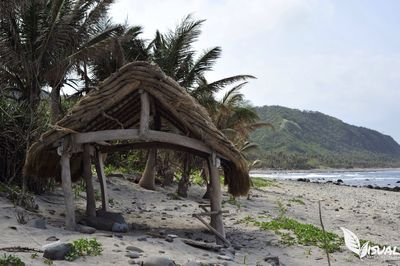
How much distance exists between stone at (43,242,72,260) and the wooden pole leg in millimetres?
2587

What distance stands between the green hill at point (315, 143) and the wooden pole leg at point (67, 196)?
9718cm

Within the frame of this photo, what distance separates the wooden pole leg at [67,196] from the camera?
9039 millimetres

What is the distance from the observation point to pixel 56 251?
6227 millimetres

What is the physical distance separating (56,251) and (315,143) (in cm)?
15625

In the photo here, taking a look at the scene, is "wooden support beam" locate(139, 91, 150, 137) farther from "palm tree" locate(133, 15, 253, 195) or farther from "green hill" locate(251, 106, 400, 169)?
"green hill" locate(251, 106, 400, 169)

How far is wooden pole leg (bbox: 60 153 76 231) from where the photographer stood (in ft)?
29.7

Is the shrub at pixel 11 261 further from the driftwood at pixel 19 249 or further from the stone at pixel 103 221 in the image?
the stone at pixel 103 221

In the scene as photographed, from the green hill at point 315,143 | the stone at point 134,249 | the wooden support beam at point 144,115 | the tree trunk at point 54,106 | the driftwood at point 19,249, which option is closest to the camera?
the driftwood at point 19,249

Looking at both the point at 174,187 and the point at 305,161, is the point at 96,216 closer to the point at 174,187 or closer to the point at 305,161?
the point at 174,187

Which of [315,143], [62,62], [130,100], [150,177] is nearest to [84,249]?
[130,100]

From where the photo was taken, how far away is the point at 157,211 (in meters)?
13.5

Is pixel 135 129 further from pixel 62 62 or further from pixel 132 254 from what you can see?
pixel 62 62

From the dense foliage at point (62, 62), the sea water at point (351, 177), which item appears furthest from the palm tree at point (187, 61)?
the sea water at point (351, 177)

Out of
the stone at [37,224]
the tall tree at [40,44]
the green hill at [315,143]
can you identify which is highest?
the green hill at [315,143]
